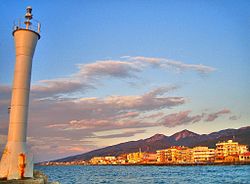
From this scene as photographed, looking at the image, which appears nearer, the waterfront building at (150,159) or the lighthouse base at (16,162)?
the lighthouse base at (16,162)

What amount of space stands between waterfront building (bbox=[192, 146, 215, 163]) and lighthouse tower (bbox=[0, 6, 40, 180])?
438 feet

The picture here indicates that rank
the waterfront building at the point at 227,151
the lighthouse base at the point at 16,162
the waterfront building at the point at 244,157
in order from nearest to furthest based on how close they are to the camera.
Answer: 1. the lighthouse base at the point at 16,162
2. the waterfront building at the point at 244,157
3. the waterfront building at the point at 227,151

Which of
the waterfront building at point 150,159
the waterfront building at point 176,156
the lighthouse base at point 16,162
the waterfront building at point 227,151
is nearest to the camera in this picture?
the lighthouse base at point 16,162

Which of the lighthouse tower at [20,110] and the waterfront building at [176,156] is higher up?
A: the lighthouse tower at [20,110]

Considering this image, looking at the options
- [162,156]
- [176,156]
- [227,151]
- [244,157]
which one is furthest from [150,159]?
[244,157]

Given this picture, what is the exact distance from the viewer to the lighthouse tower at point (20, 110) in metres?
14.2

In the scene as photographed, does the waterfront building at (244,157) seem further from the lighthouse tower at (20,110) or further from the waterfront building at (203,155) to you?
the lighthouse tower at (20,110)

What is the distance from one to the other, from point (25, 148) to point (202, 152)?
459 feet

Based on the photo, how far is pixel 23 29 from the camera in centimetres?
1579

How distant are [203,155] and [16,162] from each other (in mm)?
140026

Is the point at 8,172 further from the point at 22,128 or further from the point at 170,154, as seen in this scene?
the point at 170,154

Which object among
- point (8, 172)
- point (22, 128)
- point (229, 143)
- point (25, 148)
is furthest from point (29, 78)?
point (229, 143)

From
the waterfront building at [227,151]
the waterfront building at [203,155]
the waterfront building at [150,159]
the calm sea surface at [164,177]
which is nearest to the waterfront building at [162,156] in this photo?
the waterfront building at [150,159]

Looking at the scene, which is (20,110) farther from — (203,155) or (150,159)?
(150,159)
